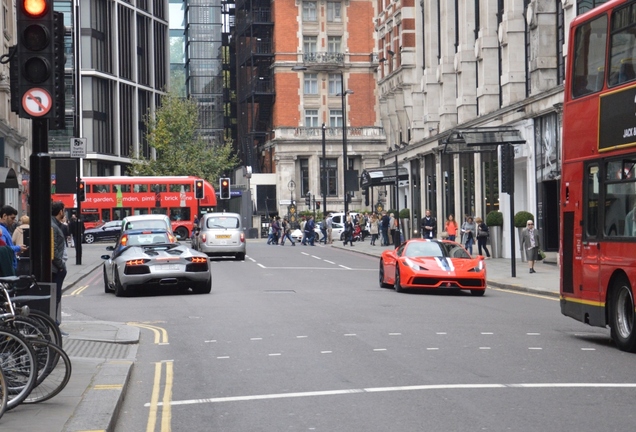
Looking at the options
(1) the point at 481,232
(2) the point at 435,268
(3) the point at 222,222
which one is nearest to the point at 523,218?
(1) the point at 481,232

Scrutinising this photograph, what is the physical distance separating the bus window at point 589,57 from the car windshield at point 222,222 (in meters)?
28.3

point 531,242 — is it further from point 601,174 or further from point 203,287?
point 601,174

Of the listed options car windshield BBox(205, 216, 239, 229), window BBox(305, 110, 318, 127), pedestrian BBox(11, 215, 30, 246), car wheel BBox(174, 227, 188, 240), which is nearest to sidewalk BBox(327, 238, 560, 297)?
car windshield BBox(205, 216, 239, 229)

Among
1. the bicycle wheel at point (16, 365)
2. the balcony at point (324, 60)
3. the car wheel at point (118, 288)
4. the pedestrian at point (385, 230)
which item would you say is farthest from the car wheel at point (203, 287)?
the balcony at point (324, 60)

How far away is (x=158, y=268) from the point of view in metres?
24.1

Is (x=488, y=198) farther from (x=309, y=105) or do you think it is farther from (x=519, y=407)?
(x=309, y=105)

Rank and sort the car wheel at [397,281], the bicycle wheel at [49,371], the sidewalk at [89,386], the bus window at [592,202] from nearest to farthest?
1. the sidewalk at [89,386]
2. the bicycle wheel at [49,371]
3. the bus window at [592,202]
4. the car wheel at [397,281]

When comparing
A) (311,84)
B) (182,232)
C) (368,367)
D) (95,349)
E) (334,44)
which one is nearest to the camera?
(368,367)

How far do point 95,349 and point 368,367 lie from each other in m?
3.88

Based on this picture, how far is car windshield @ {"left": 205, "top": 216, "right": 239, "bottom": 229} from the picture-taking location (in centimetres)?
4309

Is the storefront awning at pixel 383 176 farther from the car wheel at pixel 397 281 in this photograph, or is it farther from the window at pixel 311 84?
the window at pixel 311 84

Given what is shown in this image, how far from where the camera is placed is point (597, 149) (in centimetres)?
1467

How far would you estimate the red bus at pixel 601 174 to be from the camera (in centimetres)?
1385

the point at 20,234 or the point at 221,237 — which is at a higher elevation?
the point at 20,234
